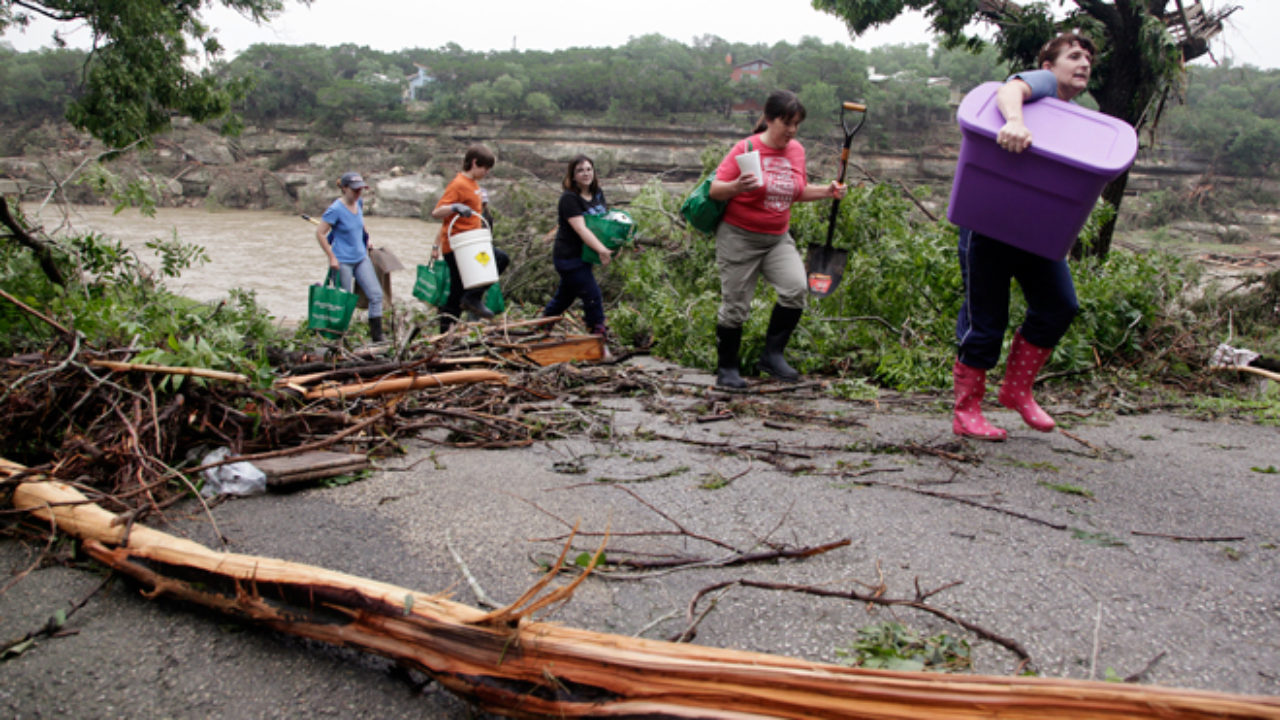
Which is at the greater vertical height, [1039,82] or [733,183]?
[1039,82]

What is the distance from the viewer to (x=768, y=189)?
4.57 meters

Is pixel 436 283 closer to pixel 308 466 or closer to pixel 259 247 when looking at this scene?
pixel 308 466

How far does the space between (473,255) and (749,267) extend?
238 centimetres

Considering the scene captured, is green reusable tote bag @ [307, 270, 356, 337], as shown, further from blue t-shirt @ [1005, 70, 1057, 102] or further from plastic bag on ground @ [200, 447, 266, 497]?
blue t-shirt @ [1005, 70, 1057, 102]

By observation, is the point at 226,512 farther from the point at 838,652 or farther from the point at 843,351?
the point at 843,351

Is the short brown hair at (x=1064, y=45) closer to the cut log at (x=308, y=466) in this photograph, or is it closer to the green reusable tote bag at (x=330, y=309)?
the cut log at (x=308, y=466)

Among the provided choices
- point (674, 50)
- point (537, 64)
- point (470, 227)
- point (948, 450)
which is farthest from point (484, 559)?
point (674, 50)

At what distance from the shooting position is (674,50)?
276 ft

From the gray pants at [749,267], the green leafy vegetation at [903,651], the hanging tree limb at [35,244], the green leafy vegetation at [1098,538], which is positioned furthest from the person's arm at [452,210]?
the green leafy vegetation at [903,651]

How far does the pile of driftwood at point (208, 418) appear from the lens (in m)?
2.58

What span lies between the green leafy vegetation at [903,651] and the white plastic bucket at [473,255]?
16.0ft

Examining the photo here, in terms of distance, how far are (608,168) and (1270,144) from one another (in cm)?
4105

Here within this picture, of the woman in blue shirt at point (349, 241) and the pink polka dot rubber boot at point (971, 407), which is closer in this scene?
the pink polka dot rubber boot at point (971, 407)

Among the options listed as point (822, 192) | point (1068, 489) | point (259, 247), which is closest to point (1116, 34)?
point (822, 192)
